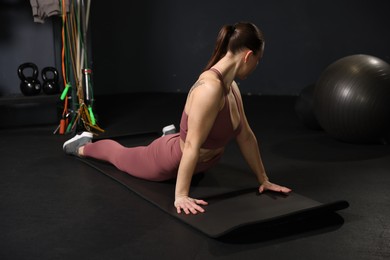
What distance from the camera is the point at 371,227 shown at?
209cm

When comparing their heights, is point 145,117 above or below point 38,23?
below

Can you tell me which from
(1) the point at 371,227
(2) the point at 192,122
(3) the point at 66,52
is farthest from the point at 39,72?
(1) the point at 371,227

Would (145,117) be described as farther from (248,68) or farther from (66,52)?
(248,68)

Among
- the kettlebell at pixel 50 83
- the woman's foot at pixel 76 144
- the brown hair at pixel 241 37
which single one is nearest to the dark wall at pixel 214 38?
the kettlebell at pixel 50 83

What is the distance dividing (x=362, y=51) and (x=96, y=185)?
420 cm

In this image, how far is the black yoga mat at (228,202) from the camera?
2016 millimetres

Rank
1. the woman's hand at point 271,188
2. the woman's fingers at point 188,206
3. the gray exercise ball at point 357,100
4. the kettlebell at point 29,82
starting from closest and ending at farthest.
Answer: the woman's fingers at point 188,206 → the woman's hand at point 271,188 → the gray exercise ball at point 357,100 → the kettlebell at point 29,82

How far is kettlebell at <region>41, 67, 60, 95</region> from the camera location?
4.19 metres

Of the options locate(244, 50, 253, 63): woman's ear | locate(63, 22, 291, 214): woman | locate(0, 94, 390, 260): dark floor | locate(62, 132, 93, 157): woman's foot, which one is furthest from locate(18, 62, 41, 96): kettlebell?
locate(244, 50, 253, 63): woman's ear

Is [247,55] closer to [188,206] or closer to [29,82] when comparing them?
[188,206]

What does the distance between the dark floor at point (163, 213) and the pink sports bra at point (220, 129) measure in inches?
15.1

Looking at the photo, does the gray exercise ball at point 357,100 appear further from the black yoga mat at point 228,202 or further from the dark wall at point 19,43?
the dark wall at point 19,43

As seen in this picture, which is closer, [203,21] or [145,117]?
[145,117]

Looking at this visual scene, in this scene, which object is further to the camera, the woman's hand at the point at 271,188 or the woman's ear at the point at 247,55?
the woman's hand at the point at 271,188
